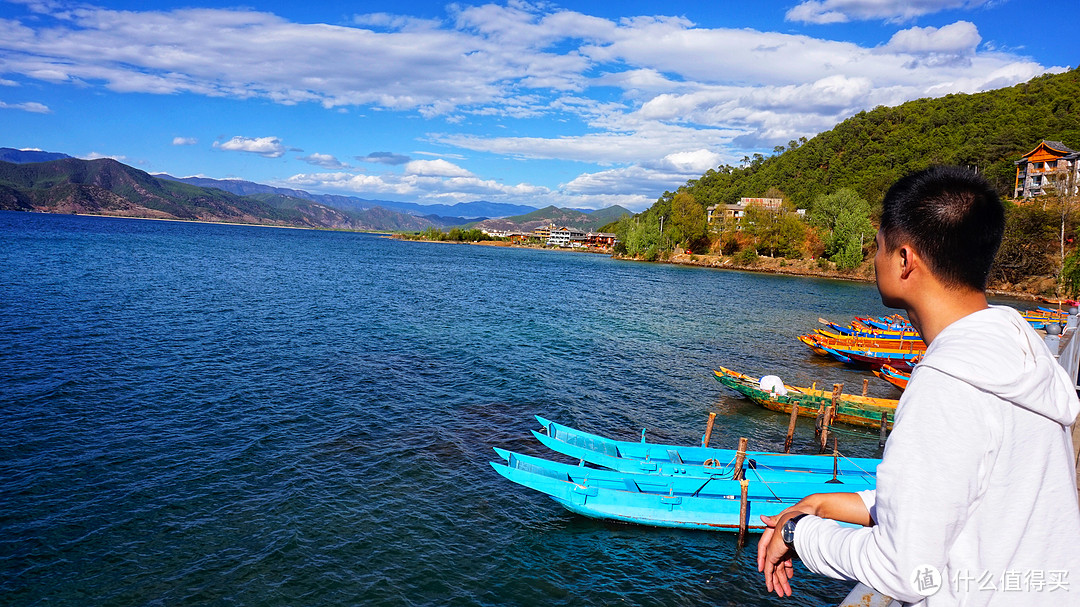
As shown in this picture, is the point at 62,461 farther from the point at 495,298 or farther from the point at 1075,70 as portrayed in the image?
the point at 1075,70

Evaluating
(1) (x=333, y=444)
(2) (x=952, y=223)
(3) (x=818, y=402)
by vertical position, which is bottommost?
(1) (x=333, y=444)

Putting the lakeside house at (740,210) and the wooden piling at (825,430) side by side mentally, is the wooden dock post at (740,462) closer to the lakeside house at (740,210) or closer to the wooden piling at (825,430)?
the wooden piling at (825,430)

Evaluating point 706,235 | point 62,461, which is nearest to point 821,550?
point 62,461

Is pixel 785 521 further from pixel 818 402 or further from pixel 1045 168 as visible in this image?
pixel 1045 168

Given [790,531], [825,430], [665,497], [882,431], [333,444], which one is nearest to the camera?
[790,531]

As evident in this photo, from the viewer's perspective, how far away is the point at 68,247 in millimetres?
84938

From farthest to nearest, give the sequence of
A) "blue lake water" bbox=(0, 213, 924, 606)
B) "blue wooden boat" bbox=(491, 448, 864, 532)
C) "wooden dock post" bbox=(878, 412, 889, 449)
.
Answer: "wooden dock post" bbox=(878, 412, 889, 449) → "blue wooden boat" bbox=(491, 448, 864, 532) → "blue lake water" bbox=(0, 213, 924, 606)

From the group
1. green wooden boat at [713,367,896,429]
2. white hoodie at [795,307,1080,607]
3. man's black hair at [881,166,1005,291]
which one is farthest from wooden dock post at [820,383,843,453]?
white hoodie at [795,307,1080,607]

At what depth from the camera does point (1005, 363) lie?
5.36 ft

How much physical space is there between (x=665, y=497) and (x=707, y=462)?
2.27 metres

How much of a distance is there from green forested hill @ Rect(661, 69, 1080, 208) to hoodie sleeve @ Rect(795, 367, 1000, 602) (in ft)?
340

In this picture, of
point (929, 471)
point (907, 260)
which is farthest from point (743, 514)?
point (929, 471)

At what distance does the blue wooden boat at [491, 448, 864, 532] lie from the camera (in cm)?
1519

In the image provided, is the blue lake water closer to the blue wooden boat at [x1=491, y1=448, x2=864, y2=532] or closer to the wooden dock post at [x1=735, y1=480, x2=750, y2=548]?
the wooden dock post at [x1=735, y1=480, x2=750, y2=548]
